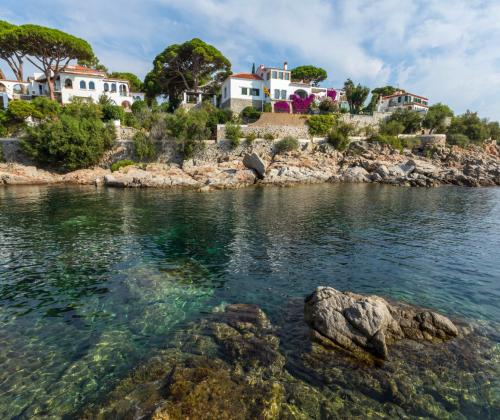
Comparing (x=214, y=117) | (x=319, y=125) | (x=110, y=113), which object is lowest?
(x=319, y=125)

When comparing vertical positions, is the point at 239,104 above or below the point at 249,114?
Result: above

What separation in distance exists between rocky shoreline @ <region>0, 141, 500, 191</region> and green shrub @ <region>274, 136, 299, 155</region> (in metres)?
1.37

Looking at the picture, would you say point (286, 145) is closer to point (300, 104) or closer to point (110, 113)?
point (300, 104)

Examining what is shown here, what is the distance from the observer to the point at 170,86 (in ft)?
254

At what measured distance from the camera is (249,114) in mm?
68062

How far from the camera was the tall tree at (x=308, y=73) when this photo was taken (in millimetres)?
87562

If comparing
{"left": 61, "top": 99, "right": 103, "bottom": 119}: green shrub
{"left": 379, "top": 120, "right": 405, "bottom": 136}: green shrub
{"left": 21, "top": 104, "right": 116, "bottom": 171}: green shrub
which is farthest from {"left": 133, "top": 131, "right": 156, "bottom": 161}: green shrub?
{"left": 379, "top": 120, "right": 405, "bottom": 136}: green shrub

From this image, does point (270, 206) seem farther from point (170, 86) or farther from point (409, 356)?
point (170, 86)

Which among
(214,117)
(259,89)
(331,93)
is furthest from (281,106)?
(331,93)

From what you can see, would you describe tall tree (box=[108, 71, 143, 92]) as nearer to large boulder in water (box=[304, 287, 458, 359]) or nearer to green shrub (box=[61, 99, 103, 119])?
green shrub (box=[61, 99, 103, 119])

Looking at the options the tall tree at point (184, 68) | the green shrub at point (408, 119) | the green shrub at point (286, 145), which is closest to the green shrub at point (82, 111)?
the tall tree at point (184, 68)

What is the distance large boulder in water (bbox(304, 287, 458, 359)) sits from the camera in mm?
8969

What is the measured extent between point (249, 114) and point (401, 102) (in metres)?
60.0

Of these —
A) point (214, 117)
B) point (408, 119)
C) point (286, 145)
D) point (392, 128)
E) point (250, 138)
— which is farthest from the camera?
point (408, 119)
